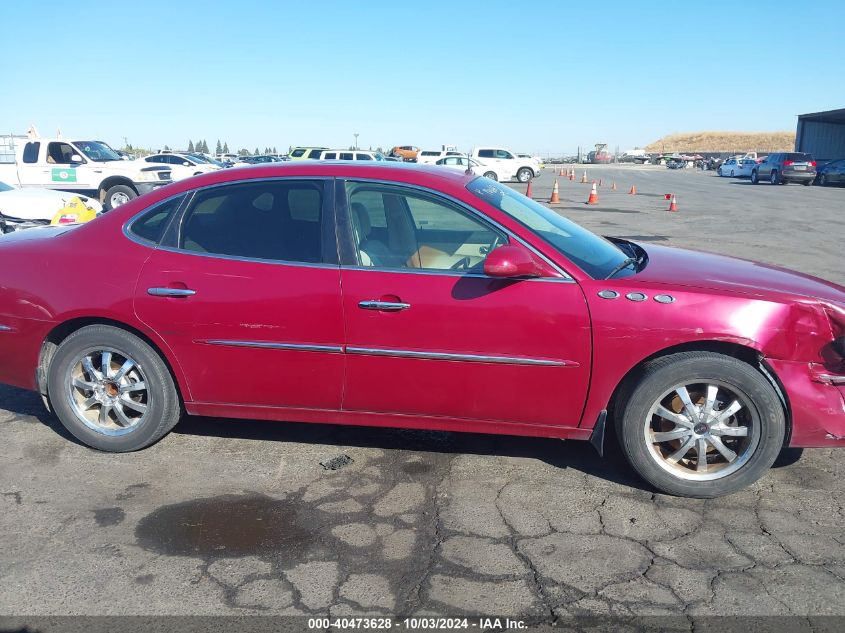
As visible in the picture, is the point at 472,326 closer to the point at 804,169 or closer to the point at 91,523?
the point at 91,523

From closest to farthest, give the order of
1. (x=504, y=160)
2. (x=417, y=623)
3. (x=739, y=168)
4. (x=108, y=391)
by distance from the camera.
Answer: (x=417, y=623) → (x=108, y=391) → (x=504, y=160) → (x=739, y=168)

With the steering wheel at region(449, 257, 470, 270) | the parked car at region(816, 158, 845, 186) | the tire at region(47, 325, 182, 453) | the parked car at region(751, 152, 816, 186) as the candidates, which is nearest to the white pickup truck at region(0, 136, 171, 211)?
the tire at region(47, 325, 182, 453)

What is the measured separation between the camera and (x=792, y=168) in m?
34.4

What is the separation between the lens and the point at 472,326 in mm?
3674

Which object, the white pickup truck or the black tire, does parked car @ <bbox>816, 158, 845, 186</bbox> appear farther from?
the white pickup truck

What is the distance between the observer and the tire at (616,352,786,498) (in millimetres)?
3576

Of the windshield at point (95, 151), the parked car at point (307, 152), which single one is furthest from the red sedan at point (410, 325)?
the parked car at point (307, 152)

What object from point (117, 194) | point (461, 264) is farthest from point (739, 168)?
point (461, 264)

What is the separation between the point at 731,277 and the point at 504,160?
36.0 m

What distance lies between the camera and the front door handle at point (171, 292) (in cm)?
394

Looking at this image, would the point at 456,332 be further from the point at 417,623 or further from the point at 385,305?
the point at 417,623

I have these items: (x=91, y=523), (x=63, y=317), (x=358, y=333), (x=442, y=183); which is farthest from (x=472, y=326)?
(x=63, y=317)

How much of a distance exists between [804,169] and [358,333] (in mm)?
36274

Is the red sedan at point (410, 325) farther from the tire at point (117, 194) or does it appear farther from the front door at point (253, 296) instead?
the tire at point (117, 194)
